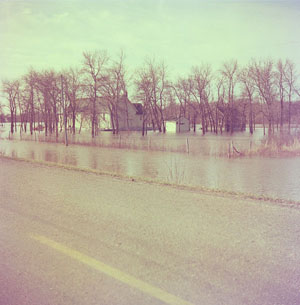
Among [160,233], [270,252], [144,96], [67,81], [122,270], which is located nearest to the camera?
[122,270]

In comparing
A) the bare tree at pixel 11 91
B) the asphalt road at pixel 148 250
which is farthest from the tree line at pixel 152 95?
the asphalt road at pixel 148 250

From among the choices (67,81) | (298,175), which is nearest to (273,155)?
(298,175)

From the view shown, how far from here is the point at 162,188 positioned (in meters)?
9.38

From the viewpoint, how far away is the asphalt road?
3.45 meters

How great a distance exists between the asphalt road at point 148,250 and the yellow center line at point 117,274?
1 cm

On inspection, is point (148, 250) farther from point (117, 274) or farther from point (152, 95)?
point (152, 95)

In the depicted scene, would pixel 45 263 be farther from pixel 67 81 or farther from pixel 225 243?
pixel 67 81

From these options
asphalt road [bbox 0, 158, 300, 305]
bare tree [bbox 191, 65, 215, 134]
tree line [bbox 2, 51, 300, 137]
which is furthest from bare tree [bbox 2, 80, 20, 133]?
asphalt road [bbox 0, 158, 300, 305]

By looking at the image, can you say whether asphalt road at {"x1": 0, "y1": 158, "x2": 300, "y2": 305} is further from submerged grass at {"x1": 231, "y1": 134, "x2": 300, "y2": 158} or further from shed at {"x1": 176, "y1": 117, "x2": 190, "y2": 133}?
shed at {"x1": 176, "y1": 117, "x2": 190, "y2": 133}

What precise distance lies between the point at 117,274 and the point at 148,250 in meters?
0.83

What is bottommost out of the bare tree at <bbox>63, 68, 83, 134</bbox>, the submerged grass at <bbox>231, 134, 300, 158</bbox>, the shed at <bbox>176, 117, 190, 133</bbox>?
the submerged grass at <bbox>231, 134, 300, 158</bbox>

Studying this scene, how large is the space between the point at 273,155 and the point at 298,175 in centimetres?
806

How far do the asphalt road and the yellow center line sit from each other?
11mm

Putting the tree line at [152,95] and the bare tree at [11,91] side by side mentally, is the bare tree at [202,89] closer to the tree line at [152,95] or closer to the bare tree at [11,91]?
the tree line at [152,95]
